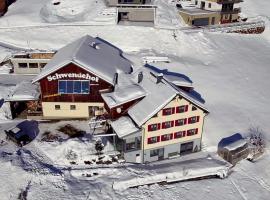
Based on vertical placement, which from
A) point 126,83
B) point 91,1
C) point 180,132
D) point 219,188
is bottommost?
point 219,188

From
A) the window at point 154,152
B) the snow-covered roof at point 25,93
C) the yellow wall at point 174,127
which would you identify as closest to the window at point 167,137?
the yellow wall at point 174,127

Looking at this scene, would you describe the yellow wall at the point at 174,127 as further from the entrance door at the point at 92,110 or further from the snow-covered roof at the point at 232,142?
the entrance door at the point at 92,110

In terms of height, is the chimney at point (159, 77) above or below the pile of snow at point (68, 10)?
below

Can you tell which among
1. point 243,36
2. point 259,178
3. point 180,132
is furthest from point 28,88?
point 243,36

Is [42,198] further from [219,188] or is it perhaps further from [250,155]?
[250,155]

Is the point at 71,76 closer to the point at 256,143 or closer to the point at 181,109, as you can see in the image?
the point at 181,109

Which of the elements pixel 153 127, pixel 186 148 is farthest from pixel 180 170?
pixel 153 127

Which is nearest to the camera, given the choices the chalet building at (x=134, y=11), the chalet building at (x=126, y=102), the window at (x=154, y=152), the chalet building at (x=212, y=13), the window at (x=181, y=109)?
the chalet building at (x=126, y=102)
